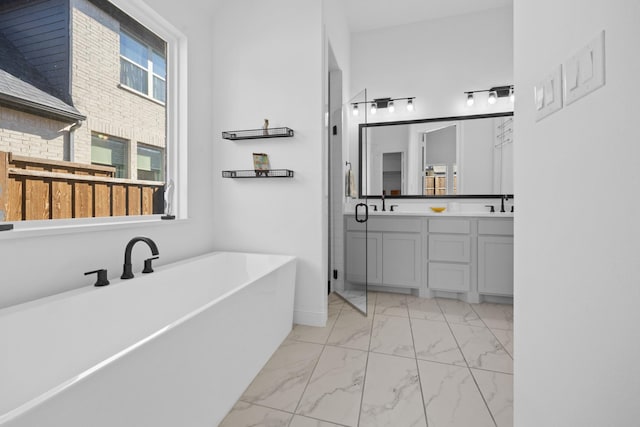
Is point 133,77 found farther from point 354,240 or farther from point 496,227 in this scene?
point 496,227

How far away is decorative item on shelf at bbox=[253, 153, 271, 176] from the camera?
228 centimetres

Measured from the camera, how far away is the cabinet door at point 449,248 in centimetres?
286

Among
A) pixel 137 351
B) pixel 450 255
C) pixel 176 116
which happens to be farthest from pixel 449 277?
pixel 176 116

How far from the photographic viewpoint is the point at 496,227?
2771 millimetres

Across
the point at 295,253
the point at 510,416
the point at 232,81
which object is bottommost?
the point at 510,416

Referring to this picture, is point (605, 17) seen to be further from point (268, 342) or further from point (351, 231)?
point (351, 231)

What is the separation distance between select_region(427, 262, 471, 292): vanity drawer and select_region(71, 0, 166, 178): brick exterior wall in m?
2.79

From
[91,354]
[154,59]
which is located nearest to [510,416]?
[91,354]

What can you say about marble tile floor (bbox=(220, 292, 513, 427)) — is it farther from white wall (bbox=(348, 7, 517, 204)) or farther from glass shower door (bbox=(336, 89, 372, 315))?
white wall (bbox=(348, 7, 517, 204))

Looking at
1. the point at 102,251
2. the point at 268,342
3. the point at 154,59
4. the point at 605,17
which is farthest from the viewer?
the point at 154,59

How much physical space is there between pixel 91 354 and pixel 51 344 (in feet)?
0.61

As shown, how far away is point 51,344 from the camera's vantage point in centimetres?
119

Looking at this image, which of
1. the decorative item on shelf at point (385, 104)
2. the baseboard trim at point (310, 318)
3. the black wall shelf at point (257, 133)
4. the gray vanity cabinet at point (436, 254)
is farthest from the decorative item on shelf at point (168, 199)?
the decorative item on shelf at point (385, 104)

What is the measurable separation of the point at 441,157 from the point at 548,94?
9.17 ft
